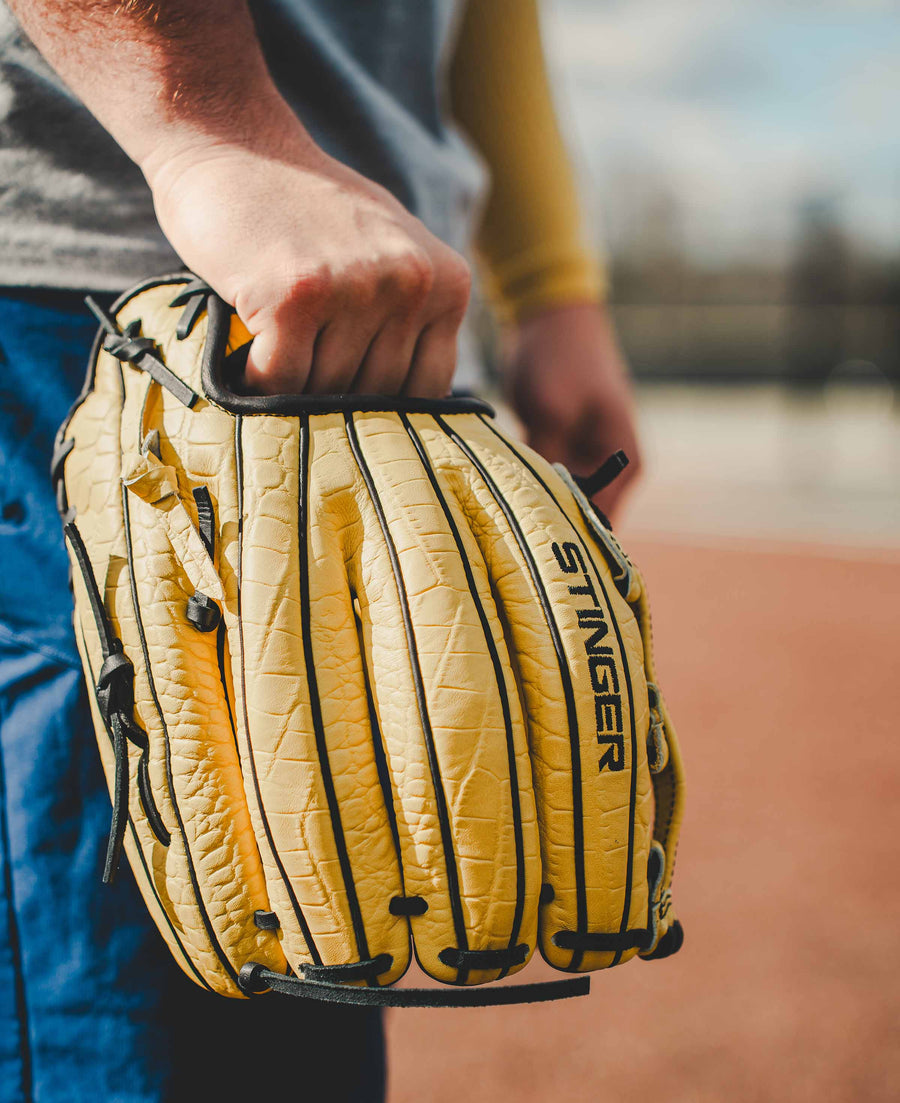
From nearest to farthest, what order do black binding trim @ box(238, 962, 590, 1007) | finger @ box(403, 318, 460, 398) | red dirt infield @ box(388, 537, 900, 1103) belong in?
black binding trim @ box(238, 962, 590, 1007)
finger @ box(403, 318, 460, 398)
red dirt infield @ box(388, 537, 900, 1103)

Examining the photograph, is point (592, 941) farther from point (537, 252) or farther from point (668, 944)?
point (537, 252)

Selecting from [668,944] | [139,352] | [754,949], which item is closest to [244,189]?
[139,352]

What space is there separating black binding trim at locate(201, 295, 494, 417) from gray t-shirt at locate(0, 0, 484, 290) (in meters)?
0.16

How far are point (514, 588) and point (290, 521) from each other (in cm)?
18

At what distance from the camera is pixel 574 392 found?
1.35m

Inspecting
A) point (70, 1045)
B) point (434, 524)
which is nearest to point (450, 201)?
point (434, 524)

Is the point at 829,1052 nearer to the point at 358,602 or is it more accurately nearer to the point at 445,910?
the point at 445,910

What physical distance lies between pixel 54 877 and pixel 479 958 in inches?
14.5

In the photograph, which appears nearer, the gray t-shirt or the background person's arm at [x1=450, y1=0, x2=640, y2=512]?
the gray t-shirt

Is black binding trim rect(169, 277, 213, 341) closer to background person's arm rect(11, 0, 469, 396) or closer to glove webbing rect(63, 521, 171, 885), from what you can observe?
background person's arm rect(11, 0, 469, 396)

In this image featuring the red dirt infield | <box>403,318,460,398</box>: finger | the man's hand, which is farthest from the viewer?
the red dirt infield

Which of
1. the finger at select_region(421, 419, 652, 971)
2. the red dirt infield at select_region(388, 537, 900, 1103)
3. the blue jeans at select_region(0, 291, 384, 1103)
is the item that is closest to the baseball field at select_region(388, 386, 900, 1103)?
the red dirt infield at select_region(388, 537, 900, 1103)

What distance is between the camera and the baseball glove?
0.69 m

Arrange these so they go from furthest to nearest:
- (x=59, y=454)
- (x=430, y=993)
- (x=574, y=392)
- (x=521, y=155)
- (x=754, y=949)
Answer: (x=754, y=949) → (x=521, y=155) → (x=574, y=392) → (x=59, y=454) → (x=430, y=993)
